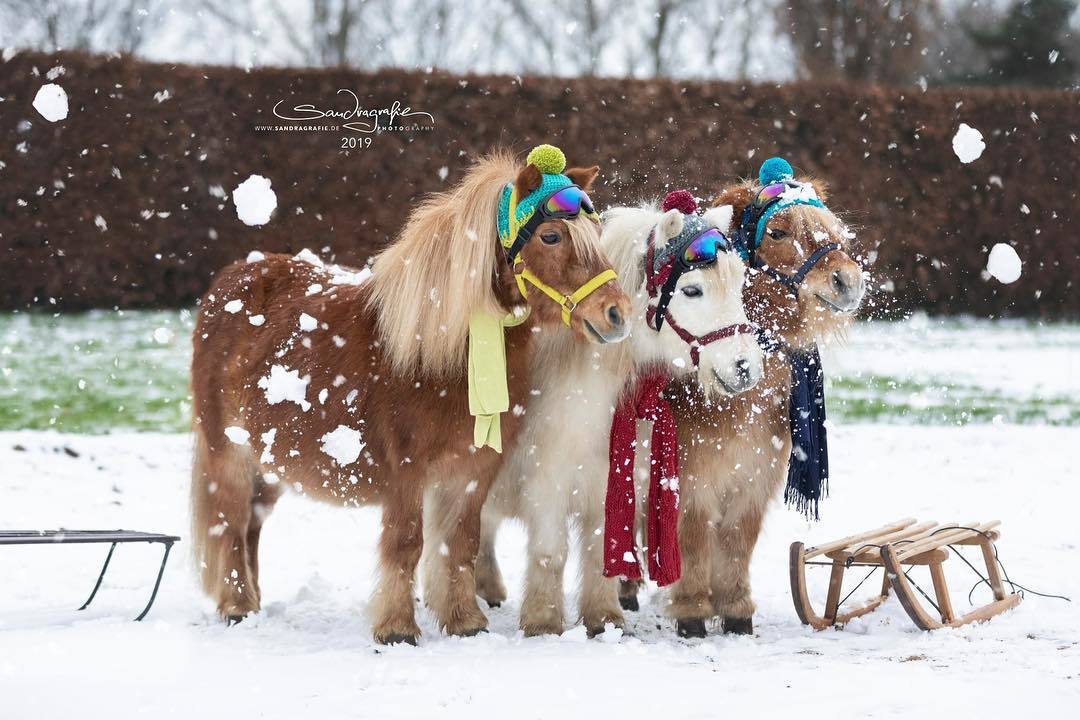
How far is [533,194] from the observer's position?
4531mm

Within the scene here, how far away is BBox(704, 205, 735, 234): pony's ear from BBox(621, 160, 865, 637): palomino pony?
0.14m

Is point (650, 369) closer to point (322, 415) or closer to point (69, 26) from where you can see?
point (322, 415)

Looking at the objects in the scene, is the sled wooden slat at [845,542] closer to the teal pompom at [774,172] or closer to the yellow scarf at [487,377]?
the yellow scarf at [487,377]

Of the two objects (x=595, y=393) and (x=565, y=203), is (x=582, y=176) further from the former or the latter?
(x=595, y=393)

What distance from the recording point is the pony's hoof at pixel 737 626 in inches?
202

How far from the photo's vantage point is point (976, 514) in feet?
26.1

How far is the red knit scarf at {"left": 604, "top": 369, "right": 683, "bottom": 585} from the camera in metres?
4.86

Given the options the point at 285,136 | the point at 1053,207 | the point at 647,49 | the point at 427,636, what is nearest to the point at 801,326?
the point at 427,636

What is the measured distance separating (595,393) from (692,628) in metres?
1.16

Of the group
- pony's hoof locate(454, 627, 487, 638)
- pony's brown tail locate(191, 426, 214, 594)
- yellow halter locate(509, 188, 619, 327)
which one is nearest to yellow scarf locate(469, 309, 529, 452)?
yellow halter locate(509, 188, 619, 327)

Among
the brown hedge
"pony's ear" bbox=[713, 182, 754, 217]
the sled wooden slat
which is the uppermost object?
the brown hedge

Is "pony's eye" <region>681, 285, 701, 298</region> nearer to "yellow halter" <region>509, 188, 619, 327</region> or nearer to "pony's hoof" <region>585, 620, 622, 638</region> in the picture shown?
"yellow halter" <region>509, 188, 619, 327</region>

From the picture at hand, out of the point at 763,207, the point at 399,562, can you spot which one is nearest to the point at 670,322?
the point at 763,207
